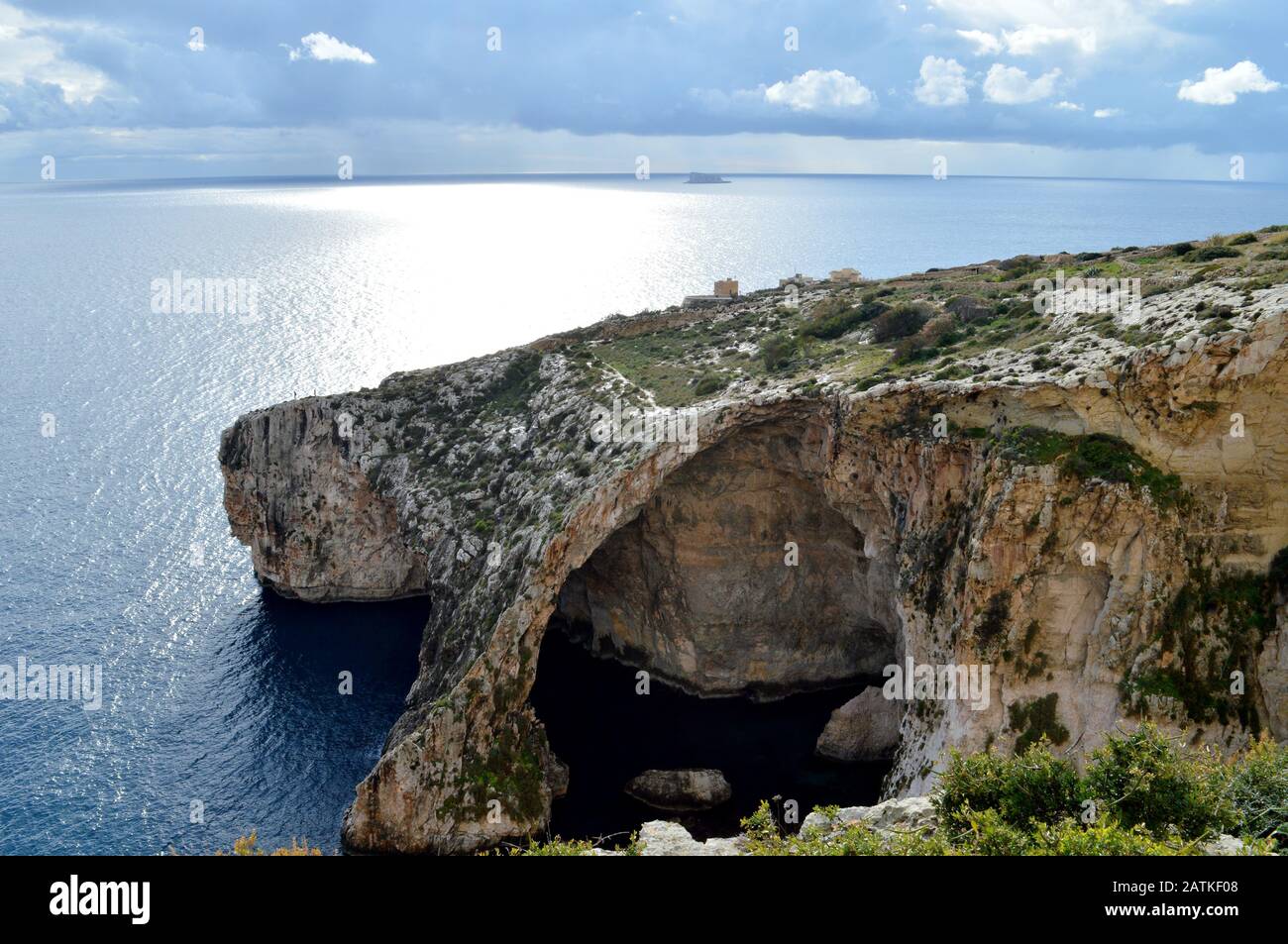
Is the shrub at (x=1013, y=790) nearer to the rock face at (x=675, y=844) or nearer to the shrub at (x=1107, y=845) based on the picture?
the shrub at (x=1107, y=845)

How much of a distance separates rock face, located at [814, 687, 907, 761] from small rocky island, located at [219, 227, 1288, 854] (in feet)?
0.46

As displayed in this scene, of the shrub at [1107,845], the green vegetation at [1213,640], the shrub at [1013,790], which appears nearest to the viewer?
the shrub at [1107,845]

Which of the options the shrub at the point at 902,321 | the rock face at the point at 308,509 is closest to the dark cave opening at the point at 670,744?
the rock face at the point at 308,509

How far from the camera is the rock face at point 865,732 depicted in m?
48.2

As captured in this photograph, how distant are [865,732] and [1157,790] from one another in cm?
2596

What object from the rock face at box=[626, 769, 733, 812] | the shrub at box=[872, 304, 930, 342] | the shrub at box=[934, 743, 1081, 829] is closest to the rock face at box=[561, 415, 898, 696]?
the shrub at box=[872, 304, 930, 342]

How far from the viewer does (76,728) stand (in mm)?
48562

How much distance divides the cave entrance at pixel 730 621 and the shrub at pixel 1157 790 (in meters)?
24.7

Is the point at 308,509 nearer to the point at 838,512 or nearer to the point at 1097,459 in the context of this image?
the point at 838,512

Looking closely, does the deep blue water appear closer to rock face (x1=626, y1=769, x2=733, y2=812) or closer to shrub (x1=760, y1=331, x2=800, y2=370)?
rock face (x1=626, y1=769, x2=733, y2=812)

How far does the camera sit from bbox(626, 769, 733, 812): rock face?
44.9 m

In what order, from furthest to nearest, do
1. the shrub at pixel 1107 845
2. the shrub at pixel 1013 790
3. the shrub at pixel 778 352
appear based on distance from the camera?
the shrub at pixel 778 352
the shrub at pixel 1013 790
the shrub at pixel 1107 845
